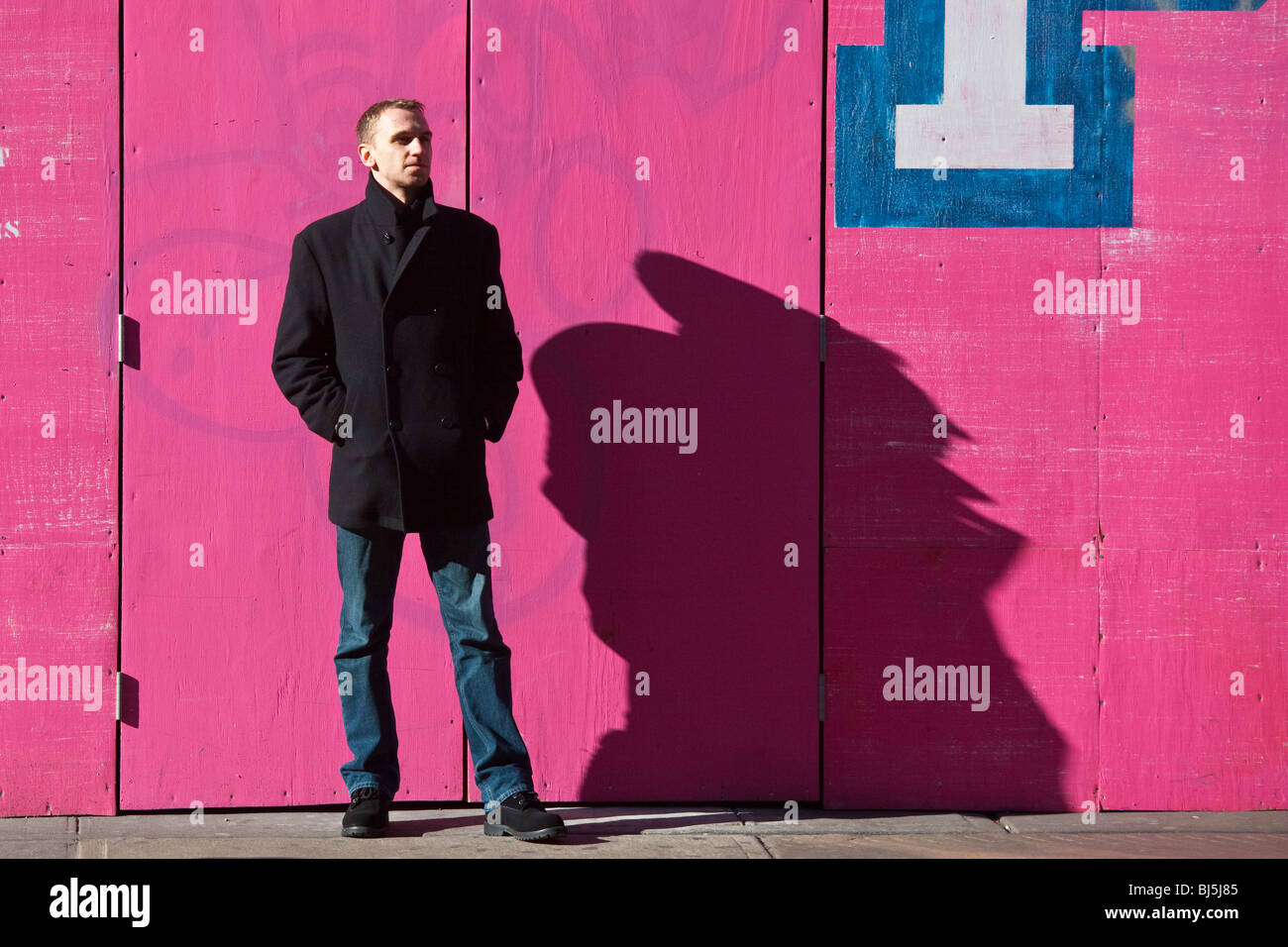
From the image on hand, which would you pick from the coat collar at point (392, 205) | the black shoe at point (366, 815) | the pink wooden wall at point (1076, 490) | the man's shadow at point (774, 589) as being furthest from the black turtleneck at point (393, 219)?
the black shoe at point (366, 815)

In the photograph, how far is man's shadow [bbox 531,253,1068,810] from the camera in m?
4.64

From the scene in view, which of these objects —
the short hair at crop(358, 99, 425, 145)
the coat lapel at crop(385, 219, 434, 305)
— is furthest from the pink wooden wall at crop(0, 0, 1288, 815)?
the coat lapel at crop(385, 219, 434, 305)


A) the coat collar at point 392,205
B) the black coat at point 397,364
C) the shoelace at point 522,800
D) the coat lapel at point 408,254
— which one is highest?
the coat collar at point 392,205

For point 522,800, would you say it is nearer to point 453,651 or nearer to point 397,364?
point 453,651

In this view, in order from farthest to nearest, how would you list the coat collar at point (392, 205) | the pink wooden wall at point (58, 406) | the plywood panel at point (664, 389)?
the plywood panel at point (664, 389), the pink wooden wall at point (58, 406), the coat collar at point (392, 205)

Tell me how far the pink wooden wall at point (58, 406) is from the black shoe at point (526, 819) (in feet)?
4.66

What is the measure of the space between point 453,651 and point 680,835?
0.95 m

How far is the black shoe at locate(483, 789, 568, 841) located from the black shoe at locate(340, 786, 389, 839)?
354 millimetres

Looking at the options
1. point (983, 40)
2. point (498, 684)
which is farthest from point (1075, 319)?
point (498, 684)

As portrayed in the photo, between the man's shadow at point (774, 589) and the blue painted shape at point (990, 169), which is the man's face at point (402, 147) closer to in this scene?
the man's shadow at point (774, 589)

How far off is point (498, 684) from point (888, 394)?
169 centimetres

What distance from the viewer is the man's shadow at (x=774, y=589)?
4645 mm

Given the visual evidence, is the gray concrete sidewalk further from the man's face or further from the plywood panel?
the man's face

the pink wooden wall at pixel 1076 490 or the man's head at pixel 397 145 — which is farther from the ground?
the man's head at pixel 397 145
